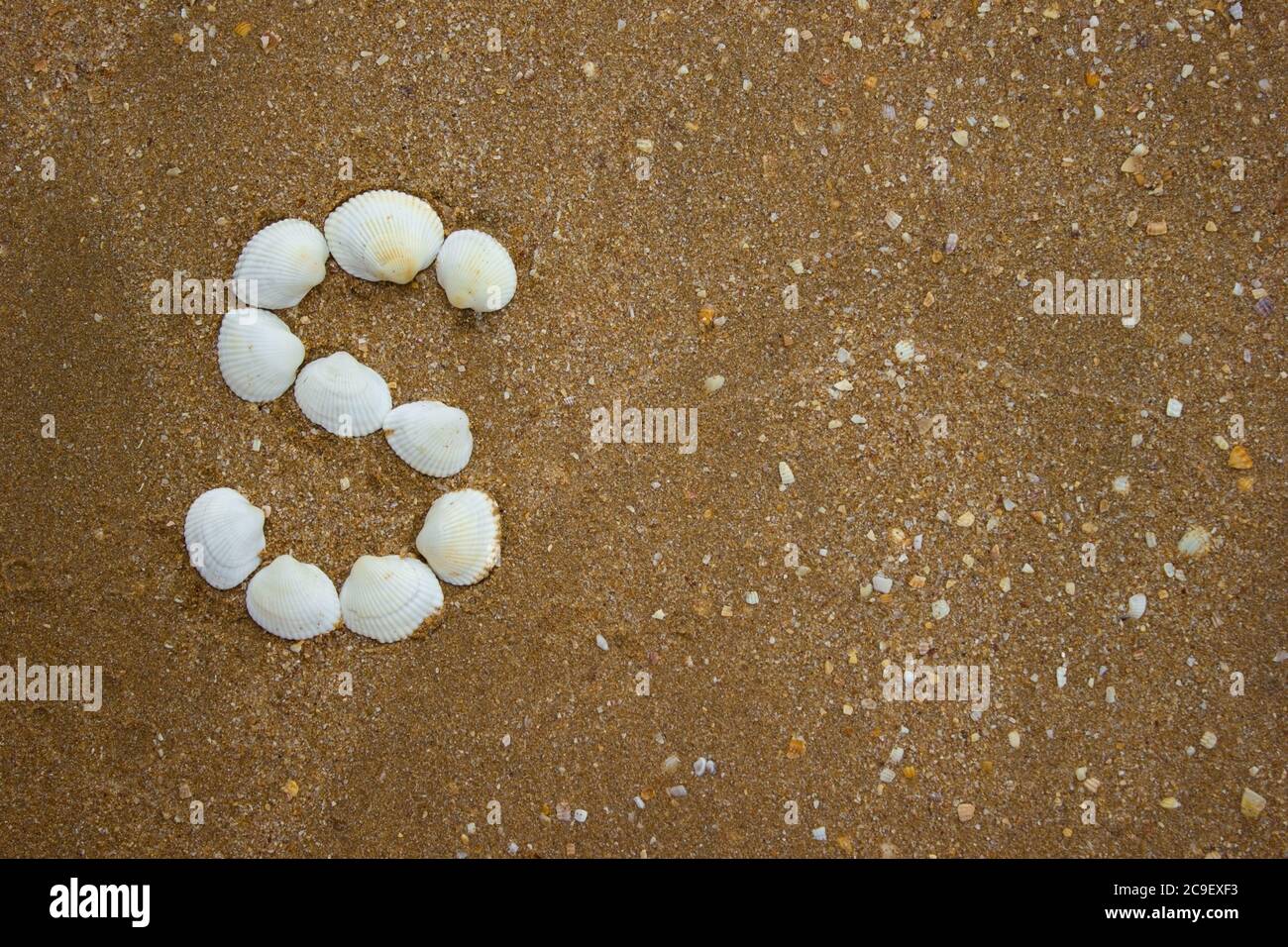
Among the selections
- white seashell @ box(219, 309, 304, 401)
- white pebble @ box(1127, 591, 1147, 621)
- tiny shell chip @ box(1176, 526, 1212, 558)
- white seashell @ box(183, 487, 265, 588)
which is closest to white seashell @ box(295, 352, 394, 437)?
white seashell @ box(219, 309, 304, 401)

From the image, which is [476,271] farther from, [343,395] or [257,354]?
[257,354]

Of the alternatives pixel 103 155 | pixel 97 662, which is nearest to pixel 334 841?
pixel 97 662

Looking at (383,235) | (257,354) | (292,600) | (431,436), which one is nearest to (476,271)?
(383,235)

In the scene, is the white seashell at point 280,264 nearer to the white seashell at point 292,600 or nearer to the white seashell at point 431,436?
the white seashell at point 431,436

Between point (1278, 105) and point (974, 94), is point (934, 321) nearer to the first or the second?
point (974, 94)

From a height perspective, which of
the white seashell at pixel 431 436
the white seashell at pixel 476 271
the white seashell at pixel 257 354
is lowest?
the white seashell at pixel 431 436

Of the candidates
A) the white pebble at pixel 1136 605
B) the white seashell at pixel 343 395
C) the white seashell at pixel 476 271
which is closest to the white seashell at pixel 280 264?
the white seashell at pixel 343 395
